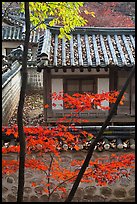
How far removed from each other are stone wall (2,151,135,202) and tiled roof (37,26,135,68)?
125 inches

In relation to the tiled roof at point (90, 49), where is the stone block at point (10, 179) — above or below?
below

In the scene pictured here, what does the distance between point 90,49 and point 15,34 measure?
12.4 metres

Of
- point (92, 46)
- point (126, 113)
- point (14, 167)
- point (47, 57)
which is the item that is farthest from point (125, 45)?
point (14, 167)

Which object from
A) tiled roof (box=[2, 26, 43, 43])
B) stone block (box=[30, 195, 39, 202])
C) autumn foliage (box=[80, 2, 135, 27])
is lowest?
stone block (box=[30, 195, 39, 202])

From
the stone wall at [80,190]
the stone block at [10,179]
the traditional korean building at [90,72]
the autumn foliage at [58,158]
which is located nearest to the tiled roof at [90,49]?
the traditional korean building at [90,72]

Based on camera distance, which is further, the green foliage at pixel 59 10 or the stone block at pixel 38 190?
the stone block at pixel 38 190

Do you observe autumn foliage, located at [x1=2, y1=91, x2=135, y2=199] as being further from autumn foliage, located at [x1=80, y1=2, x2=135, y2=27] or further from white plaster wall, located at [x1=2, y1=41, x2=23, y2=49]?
autumn foliage, located at [x1=80, y1=2, x2=135, y2=27]

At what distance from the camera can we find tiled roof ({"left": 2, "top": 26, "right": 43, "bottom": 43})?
20500mm

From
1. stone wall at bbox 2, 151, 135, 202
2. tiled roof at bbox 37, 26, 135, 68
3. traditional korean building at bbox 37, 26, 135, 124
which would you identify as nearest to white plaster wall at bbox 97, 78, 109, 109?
traditional korean building at bbox 37, 26, 135, 124

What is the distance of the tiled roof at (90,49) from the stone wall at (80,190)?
3.18 meters

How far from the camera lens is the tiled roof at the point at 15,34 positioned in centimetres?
2050

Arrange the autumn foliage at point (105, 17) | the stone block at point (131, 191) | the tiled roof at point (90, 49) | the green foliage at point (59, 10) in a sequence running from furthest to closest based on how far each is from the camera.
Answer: the autumn foliage at point (105, 17)
the tiled roof at point (90, 49)
the stone block at point (131, 191)
the green foliage at point (59, 10)

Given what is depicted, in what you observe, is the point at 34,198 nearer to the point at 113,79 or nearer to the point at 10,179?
the point at 10,179

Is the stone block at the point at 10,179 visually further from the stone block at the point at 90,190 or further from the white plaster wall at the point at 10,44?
the white plaster wall at the point at 10,44
